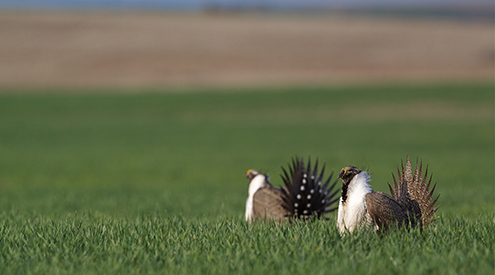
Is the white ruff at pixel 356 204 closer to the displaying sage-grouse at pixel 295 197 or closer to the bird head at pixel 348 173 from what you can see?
the bird head at pixel 348 173

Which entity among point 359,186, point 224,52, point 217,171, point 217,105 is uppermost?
point 224,52

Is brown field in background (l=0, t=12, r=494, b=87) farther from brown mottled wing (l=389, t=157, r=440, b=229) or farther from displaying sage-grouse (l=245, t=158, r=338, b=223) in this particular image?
brown mottled wing (l=389, t=157, r=440, b=229)

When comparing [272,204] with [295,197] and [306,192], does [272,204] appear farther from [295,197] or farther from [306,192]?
[306,192]

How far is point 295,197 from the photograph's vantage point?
20.7 ft

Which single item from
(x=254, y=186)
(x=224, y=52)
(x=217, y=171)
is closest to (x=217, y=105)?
(x=224, y=52)

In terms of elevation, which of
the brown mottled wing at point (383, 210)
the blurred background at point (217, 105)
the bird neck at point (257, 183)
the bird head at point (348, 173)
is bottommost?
the brown mottled wing at point (383, 210)

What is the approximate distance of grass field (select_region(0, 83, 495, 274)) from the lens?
4.71 meters

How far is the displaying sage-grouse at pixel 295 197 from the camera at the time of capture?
20.5 feet

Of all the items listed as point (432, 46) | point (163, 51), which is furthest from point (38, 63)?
point (432, 46)

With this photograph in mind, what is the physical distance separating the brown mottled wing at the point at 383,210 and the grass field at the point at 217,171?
0.12m

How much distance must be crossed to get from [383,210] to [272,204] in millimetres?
1727

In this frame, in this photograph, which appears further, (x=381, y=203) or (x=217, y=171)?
(x=217, y=171)

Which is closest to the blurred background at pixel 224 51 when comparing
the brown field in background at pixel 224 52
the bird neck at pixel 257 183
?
the brown field in background at pixel 224 52

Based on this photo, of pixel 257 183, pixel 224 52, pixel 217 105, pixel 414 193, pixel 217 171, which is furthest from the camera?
pixel 224 52
